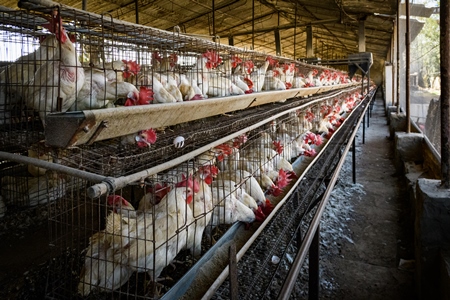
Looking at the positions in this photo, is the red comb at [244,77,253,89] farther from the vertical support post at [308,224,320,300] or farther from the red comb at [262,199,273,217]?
the vertical support post at [308,224,320,300]

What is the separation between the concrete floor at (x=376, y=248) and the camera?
8.44ft

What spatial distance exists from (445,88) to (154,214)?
2.15m

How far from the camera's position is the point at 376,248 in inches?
124

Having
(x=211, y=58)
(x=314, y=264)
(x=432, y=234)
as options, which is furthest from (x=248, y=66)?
(x=314, y=264)

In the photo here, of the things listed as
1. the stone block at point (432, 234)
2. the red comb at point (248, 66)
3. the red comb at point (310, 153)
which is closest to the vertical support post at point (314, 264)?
the stone block at point (432, 234)

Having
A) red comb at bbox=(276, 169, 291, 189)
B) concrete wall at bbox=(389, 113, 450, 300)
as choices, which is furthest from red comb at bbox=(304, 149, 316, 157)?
concrete wall at bbox=(389, 113, 450, 300)

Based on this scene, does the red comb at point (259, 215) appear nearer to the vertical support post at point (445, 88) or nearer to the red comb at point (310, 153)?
the vertical support post at point (445, 88)

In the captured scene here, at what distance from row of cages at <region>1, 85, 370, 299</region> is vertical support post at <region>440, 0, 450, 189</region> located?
1221 mm

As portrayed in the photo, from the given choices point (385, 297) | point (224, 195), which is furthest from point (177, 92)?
point (385, 297)

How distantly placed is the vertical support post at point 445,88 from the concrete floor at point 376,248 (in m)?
0.87

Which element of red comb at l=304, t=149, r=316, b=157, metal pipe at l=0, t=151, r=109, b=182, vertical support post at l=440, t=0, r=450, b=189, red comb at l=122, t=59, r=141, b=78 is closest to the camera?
metal pipe at l=0, t=151, r=109, b=182

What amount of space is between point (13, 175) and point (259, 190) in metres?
2.36

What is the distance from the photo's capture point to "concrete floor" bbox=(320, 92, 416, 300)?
257cm

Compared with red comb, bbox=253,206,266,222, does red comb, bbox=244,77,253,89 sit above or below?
above
